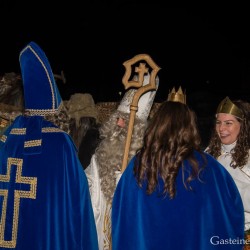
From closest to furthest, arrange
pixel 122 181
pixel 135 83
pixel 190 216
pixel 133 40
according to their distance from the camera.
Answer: pixel 190 216 → pixel 122 181 → pixel 135 83 → pixel 133 40

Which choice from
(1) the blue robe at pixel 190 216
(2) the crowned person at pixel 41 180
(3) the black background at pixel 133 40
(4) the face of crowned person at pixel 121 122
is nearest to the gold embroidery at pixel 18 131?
(2) the crowned person at pixel 41 180

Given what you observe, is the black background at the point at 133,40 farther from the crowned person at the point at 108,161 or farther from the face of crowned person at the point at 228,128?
the face of crowned person at the point at 228,128

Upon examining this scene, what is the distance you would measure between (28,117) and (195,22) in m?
7.86

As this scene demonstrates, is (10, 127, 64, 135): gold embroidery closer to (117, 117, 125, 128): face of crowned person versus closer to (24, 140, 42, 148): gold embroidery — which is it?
(24, 140, 42, 148): gold embroidery

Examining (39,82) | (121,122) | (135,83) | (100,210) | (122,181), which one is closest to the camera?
(122,181)

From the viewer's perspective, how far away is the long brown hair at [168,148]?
105 inches

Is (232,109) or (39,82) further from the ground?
(39,82)

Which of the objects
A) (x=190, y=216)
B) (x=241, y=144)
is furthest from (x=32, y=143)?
(x=241, y=144)

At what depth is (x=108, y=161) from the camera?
3.92m

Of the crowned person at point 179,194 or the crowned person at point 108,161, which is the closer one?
the crowned person at point 179,194

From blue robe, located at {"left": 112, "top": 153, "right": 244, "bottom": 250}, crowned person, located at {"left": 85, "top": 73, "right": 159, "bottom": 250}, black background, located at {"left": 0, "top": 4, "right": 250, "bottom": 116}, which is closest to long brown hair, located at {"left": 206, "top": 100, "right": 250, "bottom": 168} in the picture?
crowned person, located at {"left": 85, "top": 73, "right": 159, "bottom": 250}

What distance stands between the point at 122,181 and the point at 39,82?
1.11m

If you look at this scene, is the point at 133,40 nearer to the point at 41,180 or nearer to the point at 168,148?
the point at 41,180

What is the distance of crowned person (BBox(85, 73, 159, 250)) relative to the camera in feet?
12.5
